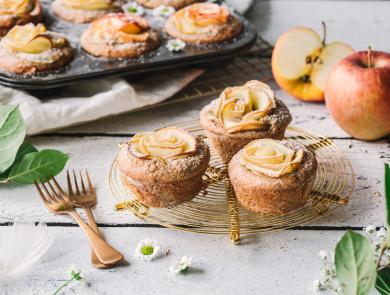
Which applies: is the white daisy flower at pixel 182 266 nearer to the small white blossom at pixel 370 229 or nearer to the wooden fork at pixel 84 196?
the wooden fork at pixel 84 196

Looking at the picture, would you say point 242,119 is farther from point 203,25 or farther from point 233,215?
point 203,25

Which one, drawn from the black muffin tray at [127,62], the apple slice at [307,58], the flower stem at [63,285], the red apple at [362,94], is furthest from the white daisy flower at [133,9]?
the flower stem at [63,285]

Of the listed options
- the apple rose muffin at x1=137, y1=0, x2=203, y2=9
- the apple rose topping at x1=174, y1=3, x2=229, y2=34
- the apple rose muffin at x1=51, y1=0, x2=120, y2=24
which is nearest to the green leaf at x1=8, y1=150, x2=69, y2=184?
the apple rose topping at x1=174, y1=3, x2=229, y2=34

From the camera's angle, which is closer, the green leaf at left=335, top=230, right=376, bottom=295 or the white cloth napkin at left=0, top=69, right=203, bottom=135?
the green leaf at left=335, top=230, right=376, bottom=295

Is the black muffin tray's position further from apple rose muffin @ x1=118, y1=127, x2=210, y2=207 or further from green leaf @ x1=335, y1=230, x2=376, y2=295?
green leaf @ x1=335, y1=230, x2=376, y2=295

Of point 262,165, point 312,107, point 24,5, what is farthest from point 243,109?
point 24,5
